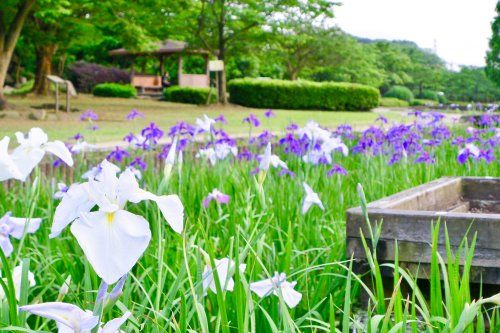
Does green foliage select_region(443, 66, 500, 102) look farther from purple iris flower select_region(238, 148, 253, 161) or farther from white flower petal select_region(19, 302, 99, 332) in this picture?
white flower petal select_region(19, 302, 99, 332)

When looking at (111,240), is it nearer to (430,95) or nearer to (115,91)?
(115,91)

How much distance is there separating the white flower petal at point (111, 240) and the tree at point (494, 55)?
21915 millimetres

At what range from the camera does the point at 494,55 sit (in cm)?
2198

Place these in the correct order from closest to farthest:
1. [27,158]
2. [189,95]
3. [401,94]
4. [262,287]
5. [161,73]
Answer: [27,158]
[262,287]
[189,95]
[161,73]
[401,94]

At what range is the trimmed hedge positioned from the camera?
82.1 ft

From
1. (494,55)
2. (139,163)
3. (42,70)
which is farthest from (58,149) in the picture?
(42,70)

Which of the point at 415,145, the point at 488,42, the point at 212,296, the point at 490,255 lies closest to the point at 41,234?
the point at 212,296

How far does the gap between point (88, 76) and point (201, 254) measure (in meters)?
34.2

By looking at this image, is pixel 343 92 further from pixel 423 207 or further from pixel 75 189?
pixel 75 189

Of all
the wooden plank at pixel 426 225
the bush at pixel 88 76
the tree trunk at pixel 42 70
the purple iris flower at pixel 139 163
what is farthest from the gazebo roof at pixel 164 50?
the wooden plank at pixel 426 225

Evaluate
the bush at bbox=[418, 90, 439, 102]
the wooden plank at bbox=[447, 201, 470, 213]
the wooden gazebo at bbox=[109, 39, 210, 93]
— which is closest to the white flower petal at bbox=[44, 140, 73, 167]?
the wooden plank at bbox=[447, 201, 470, 213]

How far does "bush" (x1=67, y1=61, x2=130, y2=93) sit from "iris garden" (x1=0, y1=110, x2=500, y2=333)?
97.8 feet

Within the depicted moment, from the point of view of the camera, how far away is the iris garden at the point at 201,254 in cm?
94

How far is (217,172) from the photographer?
13.0ft
